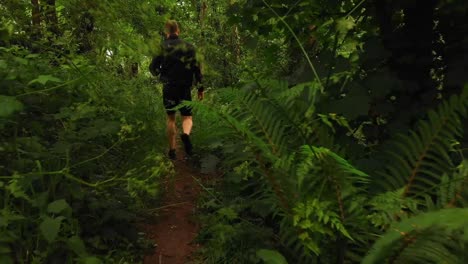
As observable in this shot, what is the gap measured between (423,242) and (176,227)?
2.60 metres

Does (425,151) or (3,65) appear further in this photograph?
(3,65)

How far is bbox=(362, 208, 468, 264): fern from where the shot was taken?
183 centimetres

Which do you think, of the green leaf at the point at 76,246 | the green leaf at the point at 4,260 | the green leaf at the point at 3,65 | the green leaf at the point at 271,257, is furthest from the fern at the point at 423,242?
the green leaf at the point at 3,65

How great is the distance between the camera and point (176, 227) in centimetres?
419

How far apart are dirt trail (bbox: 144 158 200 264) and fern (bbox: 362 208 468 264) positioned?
1.95 metres

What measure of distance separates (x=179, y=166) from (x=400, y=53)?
3544 mm

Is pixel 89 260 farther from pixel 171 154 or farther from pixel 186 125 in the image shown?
pixel 186 125

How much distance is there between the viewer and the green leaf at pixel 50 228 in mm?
2658

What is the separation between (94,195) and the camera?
362 centimetres

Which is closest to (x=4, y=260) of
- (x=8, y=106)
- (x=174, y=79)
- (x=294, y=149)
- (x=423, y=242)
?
(x=8, y=106)

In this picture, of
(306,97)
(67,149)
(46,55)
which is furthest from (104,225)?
(46,55)

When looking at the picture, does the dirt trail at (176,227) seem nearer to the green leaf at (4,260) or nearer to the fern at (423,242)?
the green leaf at (4,260)

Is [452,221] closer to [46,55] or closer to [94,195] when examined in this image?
[94,195]

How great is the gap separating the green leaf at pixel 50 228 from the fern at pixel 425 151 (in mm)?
1986
